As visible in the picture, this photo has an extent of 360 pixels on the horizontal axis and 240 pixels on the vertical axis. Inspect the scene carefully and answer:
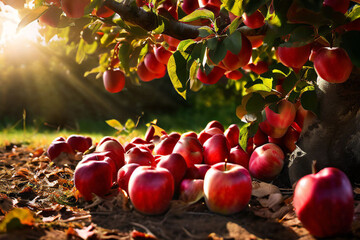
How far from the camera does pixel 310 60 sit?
1634 millimetres

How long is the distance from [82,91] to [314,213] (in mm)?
8067

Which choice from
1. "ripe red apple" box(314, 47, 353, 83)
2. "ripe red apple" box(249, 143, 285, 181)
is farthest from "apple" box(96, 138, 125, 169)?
"ripe red apple" box(314, 47, 353, 83)

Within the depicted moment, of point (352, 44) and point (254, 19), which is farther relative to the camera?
point (254, 19)

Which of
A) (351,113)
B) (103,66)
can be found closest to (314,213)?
(351,113)

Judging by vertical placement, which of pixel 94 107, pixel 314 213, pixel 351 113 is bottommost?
pixel 94 107

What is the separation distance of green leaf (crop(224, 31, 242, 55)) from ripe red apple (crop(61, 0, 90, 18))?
54 cm

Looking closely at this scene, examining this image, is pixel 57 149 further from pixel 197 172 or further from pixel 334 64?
pixel 334 64

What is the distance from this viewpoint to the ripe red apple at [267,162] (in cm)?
173

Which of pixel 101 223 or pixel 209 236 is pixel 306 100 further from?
pixel 101 223

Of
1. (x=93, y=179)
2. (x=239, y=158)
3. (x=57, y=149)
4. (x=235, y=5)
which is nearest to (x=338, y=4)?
(x=235, y=5)

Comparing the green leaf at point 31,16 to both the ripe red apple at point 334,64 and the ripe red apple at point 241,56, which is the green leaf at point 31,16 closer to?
the ripe red apple at point 241,56

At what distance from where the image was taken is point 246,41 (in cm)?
137

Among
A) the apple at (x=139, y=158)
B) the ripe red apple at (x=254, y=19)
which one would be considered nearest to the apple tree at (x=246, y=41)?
the ripe red apple at (x=254, y=19)

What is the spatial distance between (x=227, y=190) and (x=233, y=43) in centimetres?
58
